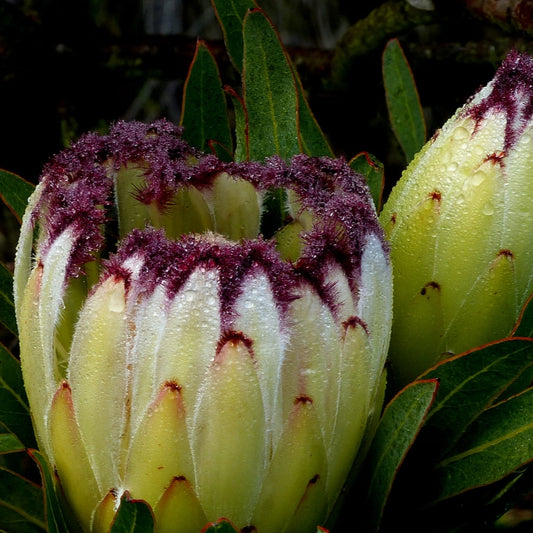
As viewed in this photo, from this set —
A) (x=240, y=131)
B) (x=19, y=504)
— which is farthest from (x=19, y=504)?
(x=240, y=131)

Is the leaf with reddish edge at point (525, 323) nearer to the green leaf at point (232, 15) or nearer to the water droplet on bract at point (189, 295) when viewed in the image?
the water droplet on bract at point (189, 295)

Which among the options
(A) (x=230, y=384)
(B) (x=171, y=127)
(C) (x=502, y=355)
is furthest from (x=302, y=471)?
(B) (x=171, y=127)

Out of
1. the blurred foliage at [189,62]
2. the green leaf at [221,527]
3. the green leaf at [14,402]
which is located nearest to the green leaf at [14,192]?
the green leaf at [14,402]

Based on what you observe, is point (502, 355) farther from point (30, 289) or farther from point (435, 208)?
point (30, 289)

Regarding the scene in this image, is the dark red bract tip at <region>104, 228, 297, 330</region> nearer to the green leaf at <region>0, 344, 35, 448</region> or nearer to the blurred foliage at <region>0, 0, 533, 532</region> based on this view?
the green leaf at <region>0, 344, 35, 448</region>

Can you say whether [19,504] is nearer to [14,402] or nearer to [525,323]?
[14,402]

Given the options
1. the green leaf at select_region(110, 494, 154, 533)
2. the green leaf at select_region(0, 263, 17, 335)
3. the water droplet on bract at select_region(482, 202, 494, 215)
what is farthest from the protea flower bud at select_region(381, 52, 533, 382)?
the green leaf at select_region(0, 263, 17, 335)

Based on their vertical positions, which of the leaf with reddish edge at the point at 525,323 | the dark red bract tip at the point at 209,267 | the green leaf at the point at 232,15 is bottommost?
the leaf with reddish edge at the point at 525,323
